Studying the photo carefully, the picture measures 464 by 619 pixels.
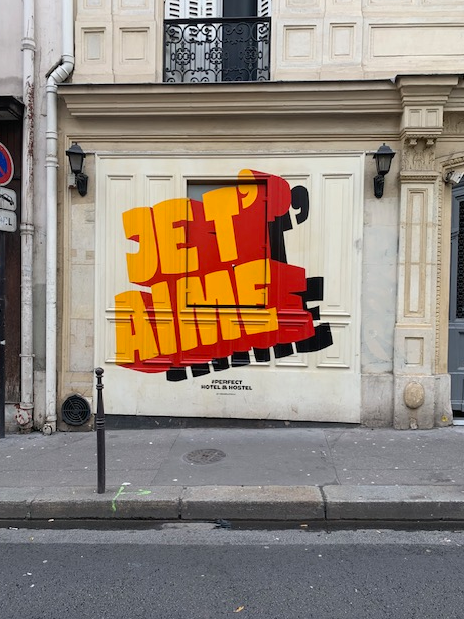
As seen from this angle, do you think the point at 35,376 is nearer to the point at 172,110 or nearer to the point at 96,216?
the point at 96,216

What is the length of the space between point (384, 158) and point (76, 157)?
13.4 feet

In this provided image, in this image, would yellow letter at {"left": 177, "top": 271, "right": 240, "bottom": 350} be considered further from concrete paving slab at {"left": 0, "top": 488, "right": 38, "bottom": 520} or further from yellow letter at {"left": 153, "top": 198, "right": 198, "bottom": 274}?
concrete paving slab at {"left": 0, "top": 488, "right": 38, "bottom": 520}

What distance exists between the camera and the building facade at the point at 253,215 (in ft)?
21.7

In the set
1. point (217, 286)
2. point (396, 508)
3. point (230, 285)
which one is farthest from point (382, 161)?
point (396, 508)

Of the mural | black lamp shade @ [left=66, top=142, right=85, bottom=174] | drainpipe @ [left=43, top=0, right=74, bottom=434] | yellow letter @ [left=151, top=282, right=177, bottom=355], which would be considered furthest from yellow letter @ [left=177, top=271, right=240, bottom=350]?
black lamp shade @ [left=66, top=142, right=85, bottom=174]

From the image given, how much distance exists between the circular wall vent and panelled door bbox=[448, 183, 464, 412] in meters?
5.28

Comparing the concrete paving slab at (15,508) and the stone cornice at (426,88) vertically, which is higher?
the stone cornice at (426,88)

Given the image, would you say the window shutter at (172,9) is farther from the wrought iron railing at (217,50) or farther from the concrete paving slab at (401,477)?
the concrete paving slab at (401,477)

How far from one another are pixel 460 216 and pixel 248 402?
408 centimetres

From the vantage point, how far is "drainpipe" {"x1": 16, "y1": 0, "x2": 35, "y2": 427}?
678 cm

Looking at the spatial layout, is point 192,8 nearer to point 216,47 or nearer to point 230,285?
point 216,47

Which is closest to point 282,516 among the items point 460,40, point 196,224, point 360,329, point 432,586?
point 432,586

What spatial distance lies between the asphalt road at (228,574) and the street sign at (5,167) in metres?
4.21

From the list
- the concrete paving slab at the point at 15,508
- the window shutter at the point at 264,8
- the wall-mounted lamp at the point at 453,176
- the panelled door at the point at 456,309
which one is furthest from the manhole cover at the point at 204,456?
the window shutter at the point at 264,8
